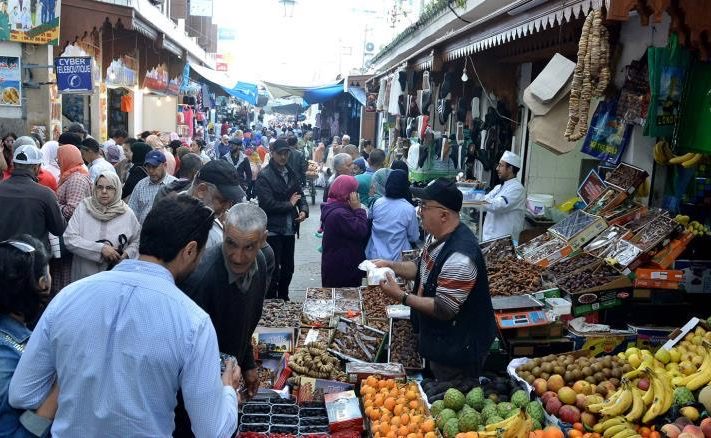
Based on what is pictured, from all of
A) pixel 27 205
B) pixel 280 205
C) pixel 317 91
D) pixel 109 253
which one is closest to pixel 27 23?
pixel 280 205

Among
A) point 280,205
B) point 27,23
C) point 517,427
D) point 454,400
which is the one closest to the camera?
point 517,427

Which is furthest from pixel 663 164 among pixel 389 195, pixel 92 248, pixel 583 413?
pixel 92 248

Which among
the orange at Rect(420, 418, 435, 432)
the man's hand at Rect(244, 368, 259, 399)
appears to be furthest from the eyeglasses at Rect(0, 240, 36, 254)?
the orange at Rect(420, 418, 435, 432)

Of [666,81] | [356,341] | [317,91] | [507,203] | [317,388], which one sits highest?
[317,91]

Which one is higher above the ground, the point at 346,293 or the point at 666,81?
the point at 666,81

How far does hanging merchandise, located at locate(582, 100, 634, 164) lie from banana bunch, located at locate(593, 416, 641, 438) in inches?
147

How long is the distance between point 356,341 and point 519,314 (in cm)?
139

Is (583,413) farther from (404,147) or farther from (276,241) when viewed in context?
(404,147)

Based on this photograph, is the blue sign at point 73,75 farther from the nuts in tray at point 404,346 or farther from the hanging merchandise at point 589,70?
the hanging merchandise at point 589,70

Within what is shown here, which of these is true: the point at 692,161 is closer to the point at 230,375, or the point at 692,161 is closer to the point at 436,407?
the point at 436,407

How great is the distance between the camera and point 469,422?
403 cm

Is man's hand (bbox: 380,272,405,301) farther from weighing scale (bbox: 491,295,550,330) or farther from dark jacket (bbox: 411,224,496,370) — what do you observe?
weighing scale (bbox: 491,295,550,330)

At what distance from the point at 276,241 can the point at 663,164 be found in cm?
431

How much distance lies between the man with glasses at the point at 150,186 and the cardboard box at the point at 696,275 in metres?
5.07
